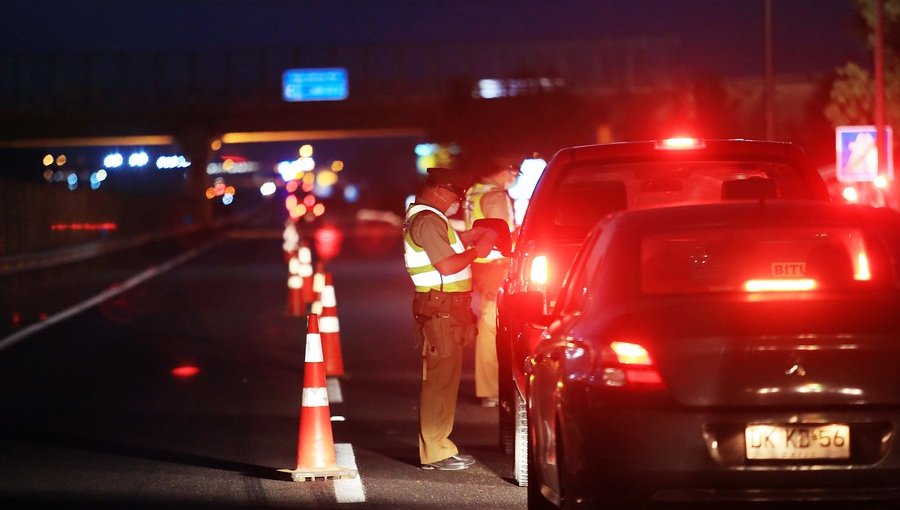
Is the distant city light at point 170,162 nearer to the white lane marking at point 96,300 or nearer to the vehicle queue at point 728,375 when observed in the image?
the white lane marking at point 96,300

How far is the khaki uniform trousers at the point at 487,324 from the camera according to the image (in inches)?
524

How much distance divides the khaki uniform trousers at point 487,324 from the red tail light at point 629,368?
688cm

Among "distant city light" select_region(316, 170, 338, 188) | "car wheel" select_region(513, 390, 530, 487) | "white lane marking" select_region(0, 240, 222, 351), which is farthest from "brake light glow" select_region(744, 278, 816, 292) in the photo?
"distant city light" select_region(316, 170, 338, 188)

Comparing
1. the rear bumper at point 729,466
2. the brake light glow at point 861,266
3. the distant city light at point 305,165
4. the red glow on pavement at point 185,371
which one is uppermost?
the distant city light at point 305,165

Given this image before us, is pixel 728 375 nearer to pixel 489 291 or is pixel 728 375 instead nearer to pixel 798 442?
pixel 798 442

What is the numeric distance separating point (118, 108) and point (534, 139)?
2025cm

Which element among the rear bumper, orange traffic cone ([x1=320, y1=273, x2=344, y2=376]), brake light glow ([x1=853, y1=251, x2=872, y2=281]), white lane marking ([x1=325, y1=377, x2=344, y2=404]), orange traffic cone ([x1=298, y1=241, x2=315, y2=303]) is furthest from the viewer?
orange traffic cone ([x1=298, y1=241, x2=315, y2=303])

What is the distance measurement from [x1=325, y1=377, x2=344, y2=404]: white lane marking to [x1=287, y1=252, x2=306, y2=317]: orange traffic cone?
296 inches

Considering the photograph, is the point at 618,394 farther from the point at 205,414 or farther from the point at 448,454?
the point at 205,414

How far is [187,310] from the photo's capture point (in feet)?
83.5

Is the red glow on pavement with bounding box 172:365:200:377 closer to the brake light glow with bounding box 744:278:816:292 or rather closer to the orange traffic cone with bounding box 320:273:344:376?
the orange traffic cone with bounding box 320:273:344:376

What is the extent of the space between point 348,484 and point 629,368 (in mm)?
3682

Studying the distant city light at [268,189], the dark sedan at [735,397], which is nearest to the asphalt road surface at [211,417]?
the dark sedan at [735,397]

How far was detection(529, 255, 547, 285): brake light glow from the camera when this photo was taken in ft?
30.2
